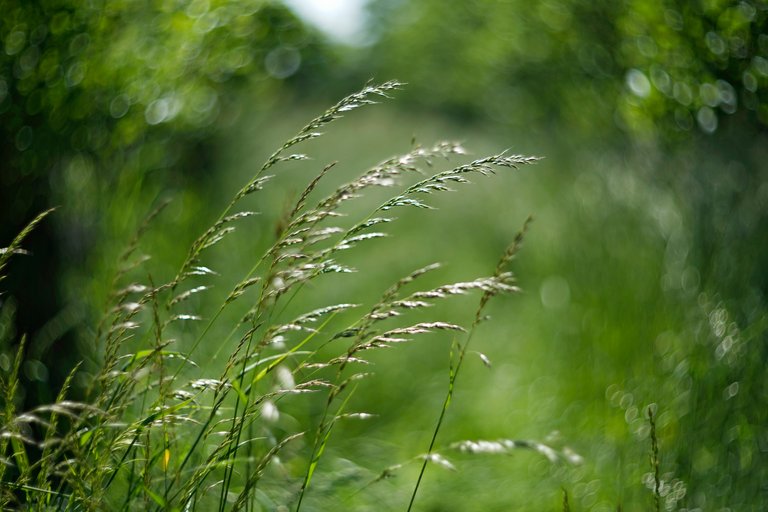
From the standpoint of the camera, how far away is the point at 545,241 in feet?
19.4

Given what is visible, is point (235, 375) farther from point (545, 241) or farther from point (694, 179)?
point (545, 241)

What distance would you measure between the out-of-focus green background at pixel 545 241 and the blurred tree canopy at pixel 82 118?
0.01 meters

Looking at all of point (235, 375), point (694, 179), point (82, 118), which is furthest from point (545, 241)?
point (235, 375)

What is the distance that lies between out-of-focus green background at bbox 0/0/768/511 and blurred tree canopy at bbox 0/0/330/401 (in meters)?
0.01

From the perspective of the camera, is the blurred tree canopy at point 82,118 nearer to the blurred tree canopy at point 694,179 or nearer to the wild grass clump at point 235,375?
the wild grass clump at point 235,375

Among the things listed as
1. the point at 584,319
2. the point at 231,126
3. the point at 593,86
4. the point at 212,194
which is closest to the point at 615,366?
the point at 584,319

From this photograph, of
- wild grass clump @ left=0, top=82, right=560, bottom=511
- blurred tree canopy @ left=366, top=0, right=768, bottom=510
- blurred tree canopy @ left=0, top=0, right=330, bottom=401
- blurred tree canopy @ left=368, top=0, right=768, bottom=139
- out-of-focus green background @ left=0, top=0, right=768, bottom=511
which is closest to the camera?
wild grass clump @ left=0, top=82, right=560, bottom=511

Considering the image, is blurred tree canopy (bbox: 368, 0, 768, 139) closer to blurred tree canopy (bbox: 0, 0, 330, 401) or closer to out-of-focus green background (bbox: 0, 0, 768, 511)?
out-of-focus green background (bbox: 0, 0, 768, 511)

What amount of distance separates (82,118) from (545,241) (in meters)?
3.74

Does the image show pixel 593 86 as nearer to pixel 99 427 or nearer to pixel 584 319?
pixel 584 319

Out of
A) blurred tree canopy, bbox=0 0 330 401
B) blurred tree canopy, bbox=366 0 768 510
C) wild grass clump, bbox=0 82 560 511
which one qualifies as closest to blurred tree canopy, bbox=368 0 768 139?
blurred tree canopy, bbox=366 0 768 510

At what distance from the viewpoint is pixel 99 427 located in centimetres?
139

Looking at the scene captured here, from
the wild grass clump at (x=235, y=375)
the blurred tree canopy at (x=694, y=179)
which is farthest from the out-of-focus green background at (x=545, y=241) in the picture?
the wild grass clump at (x=235, y=375)

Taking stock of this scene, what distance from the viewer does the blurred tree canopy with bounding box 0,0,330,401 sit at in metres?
3.50
